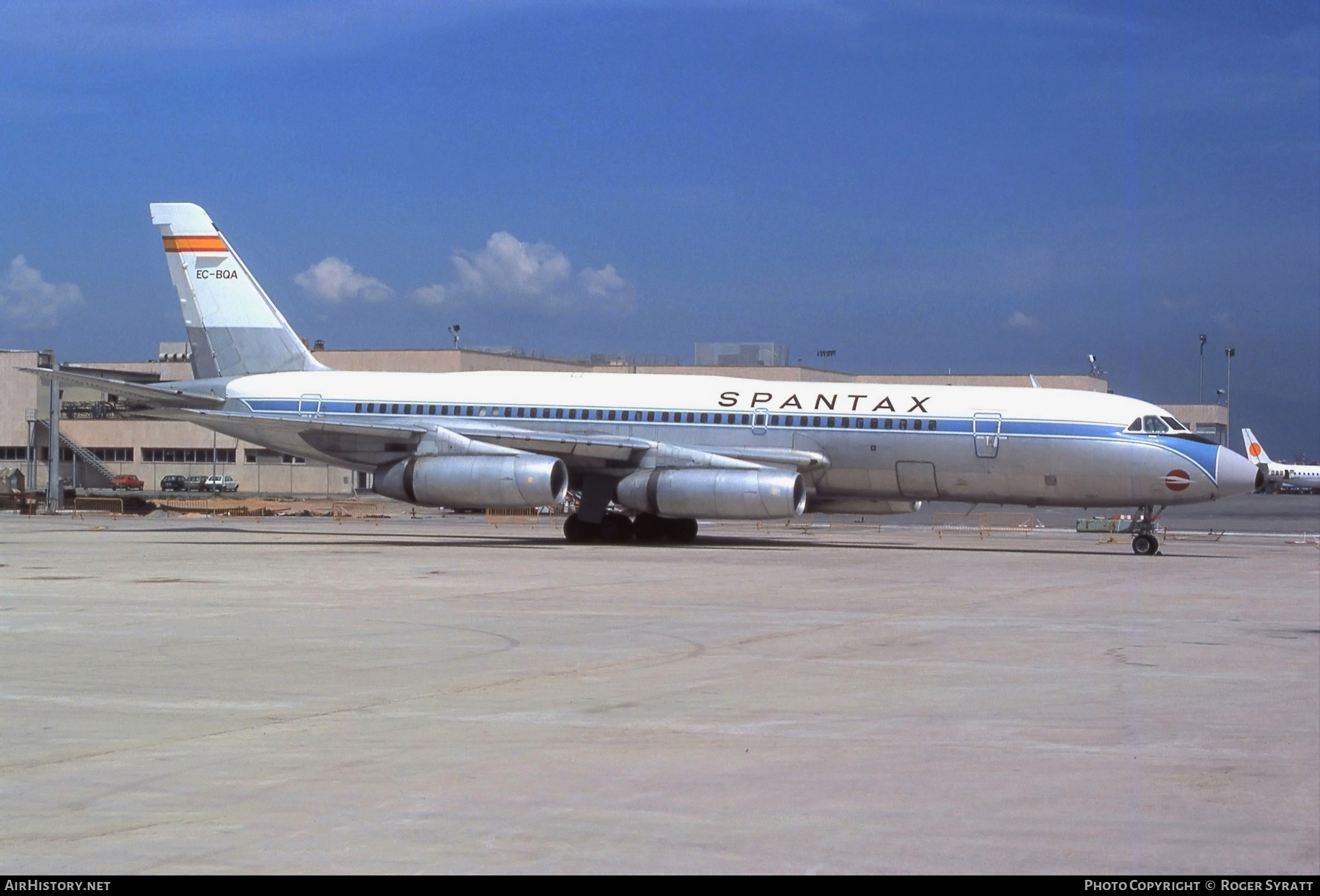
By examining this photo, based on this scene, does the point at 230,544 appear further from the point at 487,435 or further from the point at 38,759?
the point at 38,759

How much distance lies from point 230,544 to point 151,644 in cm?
1896

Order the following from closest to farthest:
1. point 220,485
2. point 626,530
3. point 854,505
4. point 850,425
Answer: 1. point 850,425
2. point 854,505
3. point 626,530
4. point 220,485

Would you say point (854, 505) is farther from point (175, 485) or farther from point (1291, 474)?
point (1291, 474)

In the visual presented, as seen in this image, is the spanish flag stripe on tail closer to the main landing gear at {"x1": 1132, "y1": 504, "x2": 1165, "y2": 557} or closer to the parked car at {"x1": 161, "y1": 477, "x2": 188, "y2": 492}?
the main landing gear at {"x1": 1132, "y1": 504, "x2": 1165, "y2": 557}

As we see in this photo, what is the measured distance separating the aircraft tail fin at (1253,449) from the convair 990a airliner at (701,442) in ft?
175

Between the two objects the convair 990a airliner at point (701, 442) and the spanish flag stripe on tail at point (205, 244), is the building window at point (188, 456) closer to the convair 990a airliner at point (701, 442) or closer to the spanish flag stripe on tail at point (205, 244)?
the spanish flag stripe on tail at point (205, 244)

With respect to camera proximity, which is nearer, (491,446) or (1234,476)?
(1234,476)

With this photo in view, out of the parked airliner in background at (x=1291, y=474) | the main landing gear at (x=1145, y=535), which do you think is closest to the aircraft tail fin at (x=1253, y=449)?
the parked airliner in background at (x=1291, y=474)

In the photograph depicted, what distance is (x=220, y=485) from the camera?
78.3 metres

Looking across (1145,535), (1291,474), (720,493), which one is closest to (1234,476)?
(1145,535)

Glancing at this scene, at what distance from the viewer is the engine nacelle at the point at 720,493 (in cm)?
3070

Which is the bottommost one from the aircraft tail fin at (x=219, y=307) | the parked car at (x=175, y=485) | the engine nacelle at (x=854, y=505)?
the parked car at (x=175, y=485)

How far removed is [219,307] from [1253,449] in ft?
249

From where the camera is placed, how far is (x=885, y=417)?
32.5 meters
